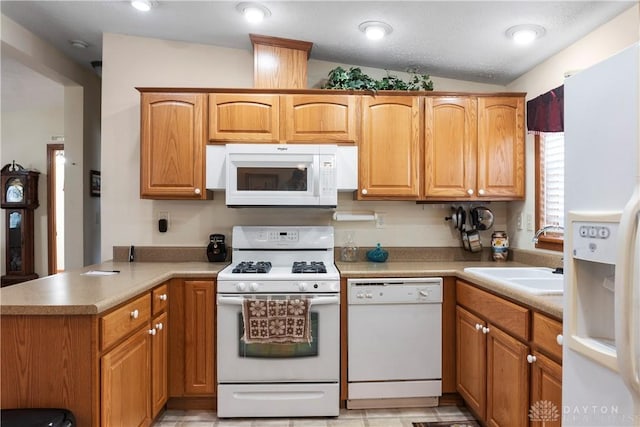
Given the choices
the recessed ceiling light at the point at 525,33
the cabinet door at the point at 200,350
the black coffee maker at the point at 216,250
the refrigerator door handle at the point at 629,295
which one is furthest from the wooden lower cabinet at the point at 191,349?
the recessed ceiling light at the point at 525,33

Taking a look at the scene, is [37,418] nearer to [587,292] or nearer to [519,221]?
[587,292]

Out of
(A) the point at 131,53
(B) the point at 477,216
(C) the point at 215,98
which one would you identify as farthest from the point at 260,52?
(B) the point at 477,216

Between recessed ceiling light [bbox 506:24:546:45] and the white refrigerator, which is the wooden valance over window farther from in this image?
the white refrigerator

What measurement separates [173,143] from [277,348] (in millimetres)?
1537

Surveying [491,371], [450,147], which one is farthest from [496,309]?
[450,147]

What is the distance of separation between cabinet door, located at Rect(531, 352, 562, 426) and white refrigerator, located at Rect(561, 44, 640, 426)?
10.9 inches

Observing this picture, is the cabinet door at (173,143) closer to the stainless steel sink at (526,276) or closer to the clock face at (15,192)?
the stainless steel sink at (526,276)

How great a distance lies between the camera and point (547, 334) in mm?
1500

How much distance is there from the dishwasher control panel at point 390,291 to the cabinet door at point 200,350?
2.93 ft

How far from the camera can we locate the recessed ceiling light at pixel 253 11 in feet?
7.12

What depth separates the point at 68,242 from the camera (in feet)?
11.3

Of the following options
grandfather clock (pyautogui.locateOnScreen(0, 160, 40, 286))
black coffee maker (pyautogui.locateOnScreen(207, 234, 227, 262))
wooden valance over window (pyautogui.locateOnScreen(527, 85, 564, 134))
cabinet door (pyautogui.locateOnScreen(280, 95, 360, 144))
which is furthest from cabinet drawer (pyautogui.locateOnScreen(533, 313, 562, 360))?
grandfather clock (pyautogui.locateOnScreen(0, 160, 40, 286))

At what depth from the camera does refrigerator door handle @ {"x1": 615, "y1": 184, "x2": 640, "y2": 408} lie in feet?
2.87

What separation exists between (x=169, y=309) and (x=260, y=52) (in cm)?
187
